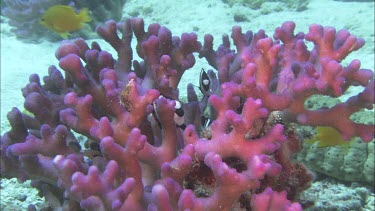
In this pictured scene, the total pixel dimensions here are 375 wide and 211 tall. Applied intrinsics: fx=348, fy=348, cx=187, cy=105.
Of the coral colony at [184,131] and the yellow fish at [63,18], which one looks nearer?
the coral colony at [184,131]

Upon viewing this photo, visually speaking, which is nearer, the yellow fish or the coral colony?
the coral colony

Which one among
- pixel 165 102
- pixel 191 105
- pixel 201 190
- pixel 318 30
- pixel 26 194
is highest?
pixel 318 30

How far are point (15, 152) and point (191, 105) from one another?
105 centimetres

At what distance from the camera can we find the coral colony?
1548 mm

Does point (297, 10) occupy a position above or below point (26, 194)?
below

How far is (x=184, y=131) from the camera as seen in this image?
1.78m

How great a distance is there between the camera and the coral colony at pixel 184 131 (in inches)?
60.9

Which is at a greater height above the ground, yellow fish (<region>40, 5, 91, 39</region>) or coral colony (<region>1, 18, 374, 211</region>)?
coral colony (<region>1, 18, 374, 211</region>)

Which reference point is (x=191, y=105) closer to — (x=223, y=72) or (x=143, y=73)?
(x=223, y=72)

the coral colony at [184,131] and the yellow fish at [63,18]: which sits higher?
the coral colony at [184,131]

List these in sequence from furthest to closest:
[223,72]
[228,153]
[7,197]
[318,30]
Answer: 1. [7,197]
2. [223,72]
3. [318,30]
4. [228,153]

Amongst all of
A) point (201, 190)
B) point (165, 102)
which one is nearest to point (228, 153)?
point (201, 190)

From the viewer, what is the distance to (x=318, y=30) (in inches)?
75.3

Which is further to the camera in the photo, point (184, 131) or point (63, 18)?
point (63, 18)
